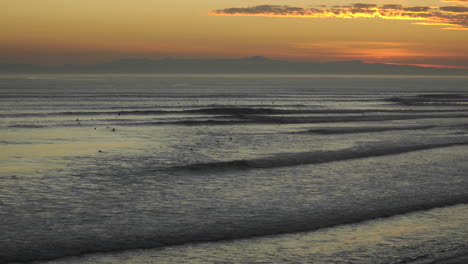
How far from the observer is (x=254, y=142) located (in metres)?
31.8

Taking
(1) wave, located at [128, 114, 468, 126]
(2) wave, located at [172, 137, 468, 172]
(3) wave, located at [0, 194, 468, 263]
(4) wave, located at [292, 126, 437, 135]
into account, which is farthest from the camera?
(1) wave, located at [128, 114, 468, 126]

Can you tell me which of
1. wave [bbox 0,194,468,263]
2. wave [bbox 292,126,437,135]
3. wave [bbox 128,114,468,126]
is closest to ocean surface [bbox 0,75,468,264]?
wave [bbox 0,194,468,263]

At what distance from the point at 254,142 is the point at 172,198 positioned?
51.7ft

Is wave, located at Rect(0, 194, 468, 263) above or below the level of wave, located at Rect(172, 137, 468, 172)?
below

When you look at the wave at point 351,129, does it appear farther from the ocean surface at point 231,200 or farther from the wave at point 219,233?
the wave at point 219,233

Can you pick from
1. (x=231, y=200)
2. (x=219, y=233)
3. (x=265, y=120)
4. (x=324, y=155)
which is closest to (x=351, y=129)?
(x=265, y=120)

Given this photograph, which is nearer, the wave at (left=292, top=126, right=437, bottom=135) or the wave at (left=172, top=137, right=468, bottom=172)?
the wave at (left=172, top=137, right=468, bottom=172)

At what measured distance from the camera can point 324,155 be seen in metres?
26.2

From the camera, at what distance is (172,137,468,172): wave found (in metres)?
22.8

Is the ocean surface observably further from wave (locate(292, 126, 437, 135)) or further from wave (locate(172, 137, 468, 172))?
wave (locate(292, 126, 437, 135))

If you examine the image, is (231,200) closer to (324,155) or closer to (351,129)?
(324,155)

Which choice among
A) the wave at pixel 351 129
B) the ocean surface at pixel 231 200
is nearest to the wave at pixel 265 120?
the wave at pixel 351 129

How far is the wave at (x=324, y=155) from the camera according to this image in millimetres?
22759

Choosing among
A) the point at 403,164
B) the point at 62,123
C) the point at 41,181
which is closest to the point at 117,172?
the point at 41,181
